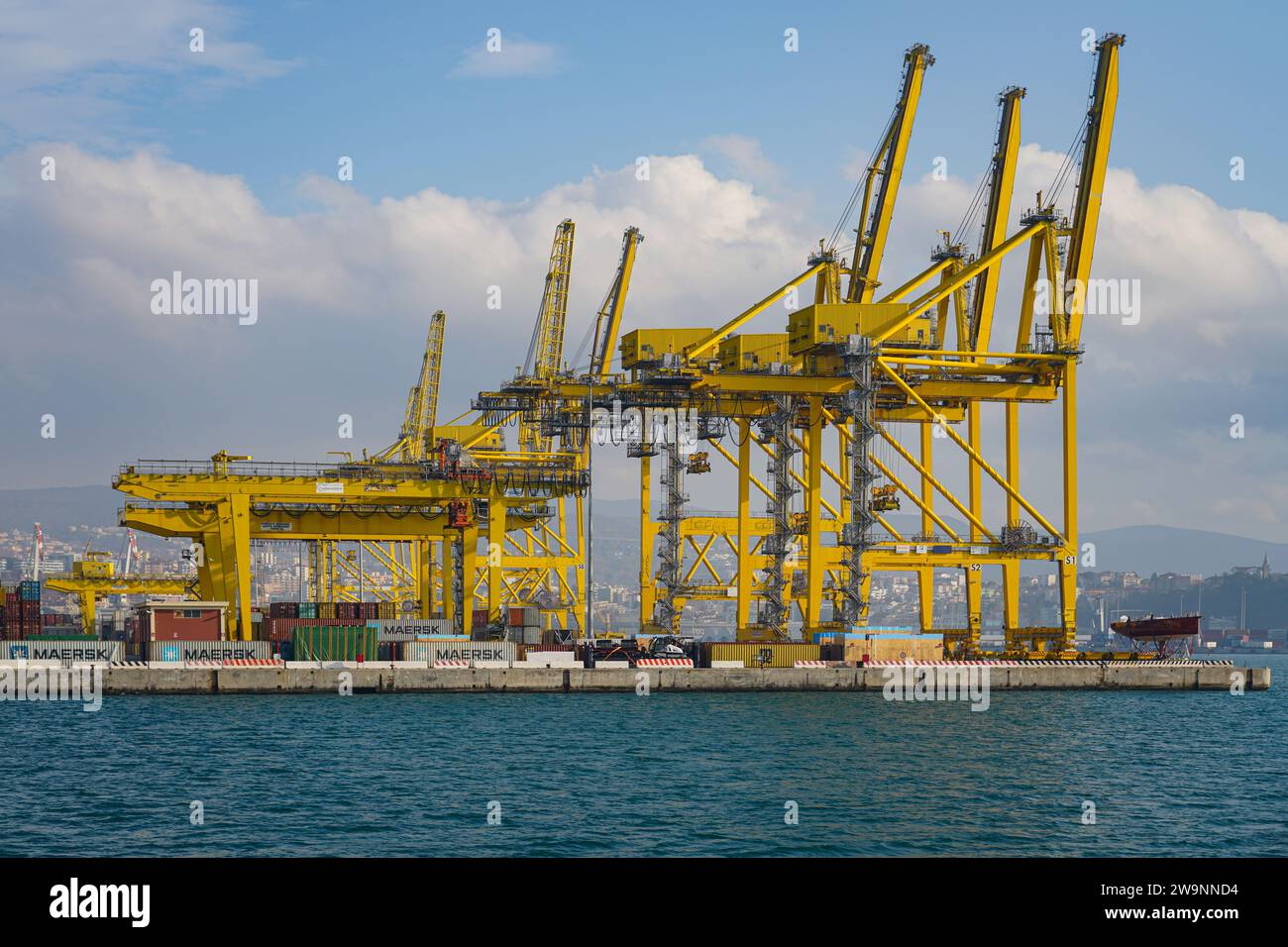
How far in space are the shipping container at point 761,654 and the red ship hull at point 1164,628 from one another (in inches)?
909

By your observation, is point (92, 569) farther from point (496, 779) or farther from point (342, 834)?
point (342, 834)

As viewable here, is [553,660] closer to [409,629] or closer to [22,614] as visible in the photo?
[409,629]

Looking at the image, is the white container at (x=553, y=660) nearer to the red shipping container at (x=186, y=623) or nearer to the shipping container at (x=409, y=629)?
the shipping container at (x=409, y=629)

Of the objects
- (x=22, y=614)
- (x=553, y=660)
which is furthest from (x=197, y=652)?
(x=22, y=614)

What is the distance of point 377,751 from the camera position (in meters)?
Result: 44.4

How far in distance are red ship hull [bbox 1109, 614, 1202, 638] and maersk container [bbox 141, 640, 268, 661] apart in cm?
5046

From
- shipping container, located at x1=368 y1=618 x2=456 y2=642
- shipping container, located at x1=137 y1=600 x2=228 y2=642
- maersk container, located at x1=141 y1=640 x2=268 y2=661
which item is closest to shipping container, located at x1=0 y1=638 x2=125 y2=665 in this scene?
shipping container, located at x1=137 y1=600 x2=228 y2=642

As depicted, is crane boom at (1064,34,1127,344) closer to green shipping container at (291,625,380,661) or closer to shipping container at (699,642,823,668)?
shipping container at (699,642,823,668)

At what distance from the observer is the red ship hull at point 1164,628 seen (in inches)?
3233

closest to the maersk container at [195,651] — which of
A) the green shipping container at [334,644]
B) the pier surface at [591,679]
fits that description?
the green shipping container at [334,644]

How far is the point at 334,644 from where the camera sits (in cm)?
7088

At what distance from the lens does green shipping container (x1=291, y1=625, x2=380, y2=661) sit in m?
70.3
